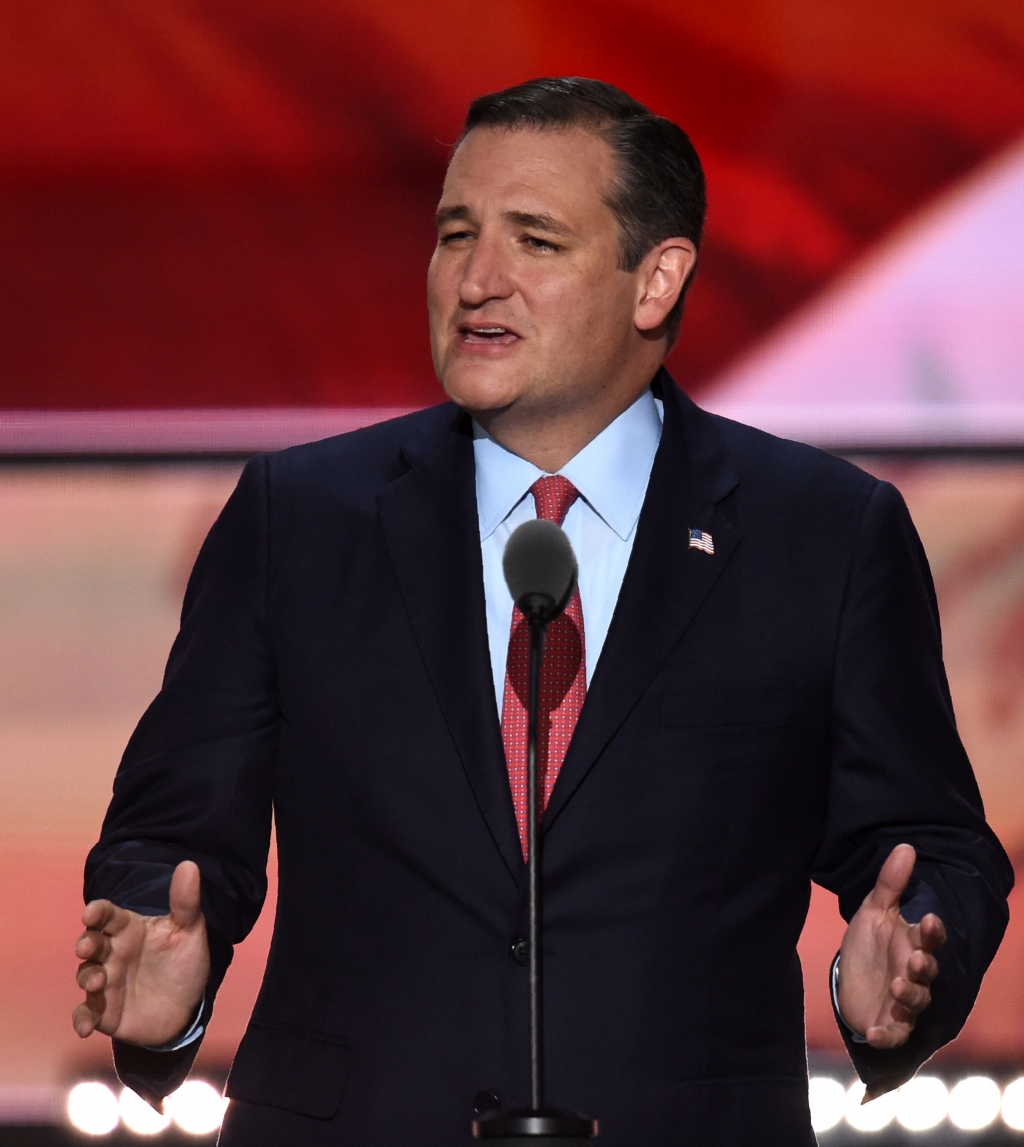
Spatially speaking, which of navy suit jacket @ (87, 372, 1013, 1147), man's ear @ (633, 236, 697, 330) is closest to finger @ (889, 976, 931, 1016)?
navy suit jacket @ (87, 372, 1013, 1147)

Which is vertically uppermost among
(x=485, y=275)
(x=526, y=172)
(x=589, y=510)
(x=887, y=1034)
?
(x=526, y=172)

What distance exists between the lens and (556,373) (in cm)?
190

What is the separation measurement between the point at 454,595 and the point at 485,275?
1.16 feet

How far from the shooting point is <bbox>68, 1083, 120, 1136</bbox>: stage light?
2.77m

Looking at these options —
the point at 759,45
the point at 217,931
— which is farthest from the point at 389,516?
the point at 759,45

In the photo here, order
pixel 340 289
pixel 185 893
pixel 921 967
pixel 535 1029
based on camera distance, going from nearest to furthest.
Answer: pixel 535 1029
pixel 921 967
pixel 185 893
pixel 340 289

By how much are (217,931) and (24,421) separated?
1.43m

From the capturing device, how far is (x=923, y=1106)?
2.74 meters

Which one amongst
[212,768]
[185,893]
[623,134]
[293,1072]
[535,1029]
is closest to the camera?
[535,1029]

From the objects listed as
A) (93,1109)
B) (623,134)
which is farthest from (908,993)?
(93,1109)

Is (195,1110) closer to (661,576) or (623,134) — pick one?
(661,576)

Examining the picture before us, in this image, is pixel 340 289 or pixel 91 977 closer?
pixel 91 977

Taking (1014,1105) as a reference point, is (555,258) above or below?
above

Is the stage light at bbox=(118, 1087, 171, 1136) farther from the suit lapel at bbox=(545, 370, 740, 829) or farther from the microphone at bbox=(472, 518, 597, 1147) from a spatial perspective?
the microphone at bbox=(472, 518, 597, 1147)
